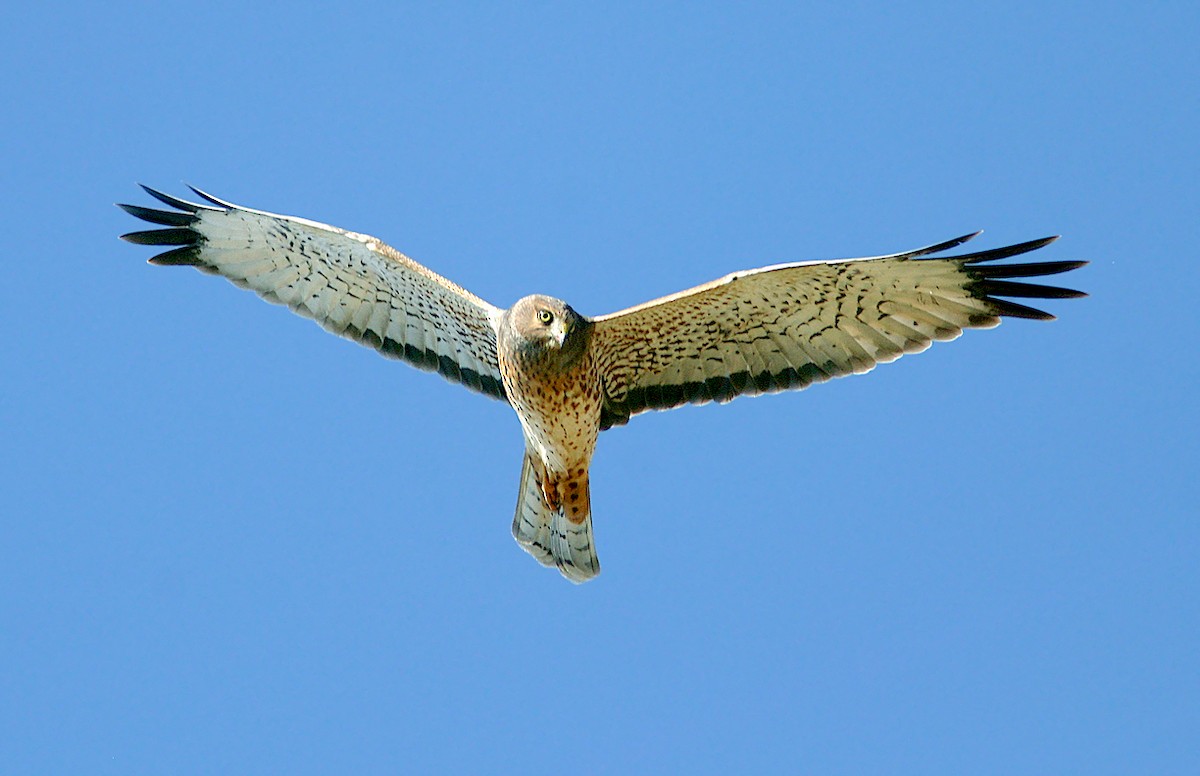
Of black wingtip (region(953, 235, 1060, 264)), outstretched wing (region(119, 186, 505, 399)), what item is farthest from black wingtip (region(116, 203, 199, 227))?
black wingtip (region(953, 235, 1060, 264))

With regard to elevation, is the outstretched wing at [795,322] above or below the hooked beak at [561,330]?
above

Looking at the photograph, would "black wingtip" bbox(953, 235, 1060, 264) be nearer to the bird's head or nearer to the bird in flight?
the bird in flight

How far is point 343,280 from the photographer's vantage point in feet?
28.7

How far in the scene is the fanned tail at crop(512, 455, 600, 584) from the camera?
9023 millimetres

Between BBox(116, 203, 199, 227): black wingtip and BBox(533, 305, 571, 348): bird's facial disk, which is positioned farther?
BBox(116, 203, 199, 227): black wingtip

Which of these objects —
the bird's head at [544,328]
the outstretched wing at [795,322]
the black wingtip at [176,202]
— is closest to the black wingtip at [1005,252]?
the outstretched wing at [795,322]

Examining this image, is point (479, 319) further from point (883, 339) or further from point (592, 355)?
point (883, 339)

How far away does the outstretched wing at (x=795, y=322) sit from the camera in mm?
8164

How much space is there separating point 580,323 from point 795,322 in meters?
1.44

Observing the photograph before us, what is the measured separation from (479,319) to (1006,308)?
10.7ft

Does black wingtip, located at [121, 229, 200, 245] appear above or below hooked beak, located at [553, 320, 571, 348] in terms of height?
above

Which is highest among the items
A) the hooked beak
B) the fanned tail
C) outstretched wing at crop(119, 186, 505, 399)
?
outstretched wing at crop(119, 186, 505, 399)

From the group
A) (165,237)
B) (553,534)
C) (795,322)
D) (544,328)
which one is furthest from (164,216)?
(795,322)

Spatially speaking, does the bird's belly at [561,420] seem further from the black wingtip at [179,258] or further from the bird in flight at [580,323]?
the black wingtip at [179,258]
